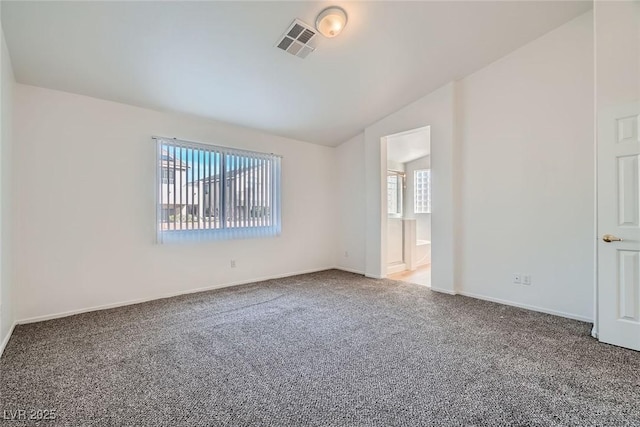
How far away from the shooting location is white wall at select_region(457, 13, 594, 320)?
3.00 meters

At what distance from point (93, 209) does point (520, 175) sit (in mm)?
4964

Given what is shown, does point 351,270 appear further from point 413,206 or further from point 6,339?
point 6,339

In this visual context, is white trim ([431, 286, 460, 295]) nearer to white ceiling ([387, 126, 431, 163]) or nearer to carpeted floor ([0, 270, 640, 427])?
carpeted floor ([0, 270, 640, 427])

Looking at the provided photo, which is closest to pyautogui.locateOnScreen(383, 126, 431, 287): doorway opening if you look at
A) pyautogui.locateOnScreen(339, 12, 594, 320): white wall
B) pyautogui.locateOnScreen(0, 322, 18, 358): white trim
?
pyautogui.locateOnScreen(339, 12, 594, 320): white wall

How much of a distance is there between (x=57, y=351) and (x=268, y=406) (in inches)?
77.1

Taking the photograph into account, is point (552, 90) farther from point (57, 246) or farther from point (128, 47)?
point (57, 246)

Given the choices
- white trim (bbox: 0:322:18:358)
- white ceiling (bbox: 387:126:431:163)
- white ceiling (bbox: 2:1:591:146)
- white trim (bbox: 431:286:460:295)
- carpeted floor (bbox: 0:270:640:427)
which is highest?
white ceiling (bbox: 2:1:591:146)

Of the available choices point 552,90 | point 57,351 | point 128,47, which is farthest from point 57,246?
point 552,90

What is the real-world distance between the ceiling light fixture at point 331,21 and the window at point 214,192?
231 centimetres

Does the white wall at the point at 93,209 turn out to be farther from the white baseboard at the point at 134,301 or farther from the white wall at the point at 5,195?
the white wall at the point at 5,195

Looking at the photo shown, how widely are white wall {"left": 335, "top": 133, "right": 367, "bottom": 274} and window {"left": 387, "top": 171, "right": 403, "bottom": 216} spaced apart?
1.38 m

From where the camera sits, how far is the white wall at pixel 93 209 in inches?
119

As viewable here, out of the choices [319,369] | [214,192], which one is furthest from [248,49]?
[319,369]

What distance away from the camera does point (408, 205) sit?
701cm
